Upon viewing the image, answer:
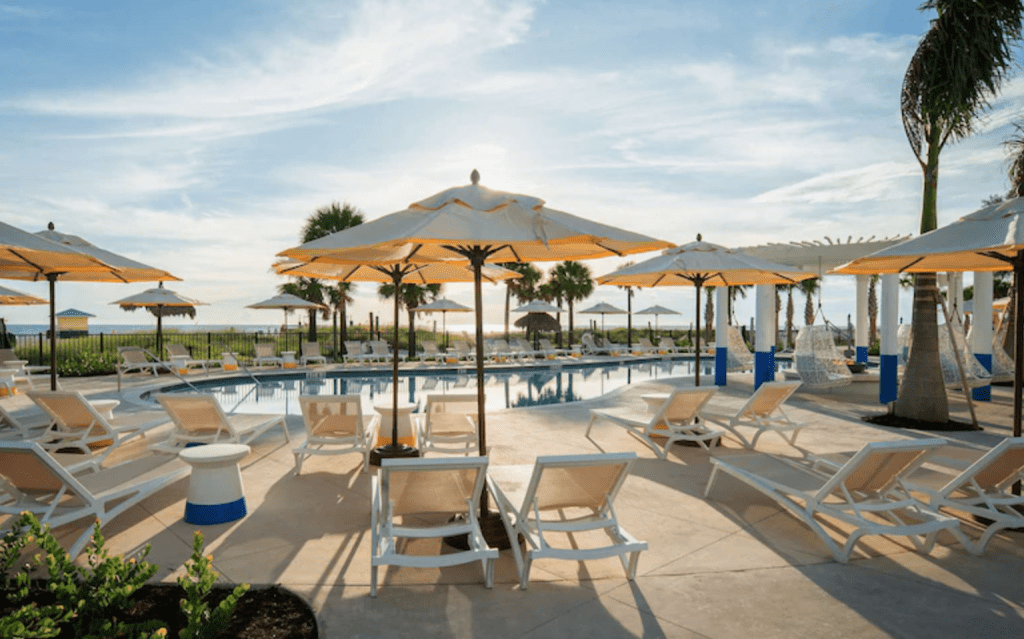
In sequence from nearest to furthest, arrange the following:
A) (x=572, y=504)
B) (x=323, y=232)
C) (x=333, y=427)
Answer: (x=572, y=504)
(x=333, y=427)
(x=323, y=232)

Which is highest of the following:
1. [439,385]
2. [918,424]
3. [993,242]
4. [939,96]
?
[939,96]

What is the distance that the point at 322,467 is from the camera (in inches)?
227

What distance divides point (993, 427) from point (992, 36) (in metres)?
5.36

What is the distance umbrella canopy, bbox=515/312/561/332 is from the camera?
25375 mm

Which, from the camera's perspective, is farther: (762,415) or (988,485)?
(762,415)

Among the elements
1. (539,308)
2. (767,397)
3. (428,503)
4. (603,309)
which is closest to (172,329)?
(539,308)

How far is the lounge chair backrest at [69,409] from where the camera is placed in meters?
5.71

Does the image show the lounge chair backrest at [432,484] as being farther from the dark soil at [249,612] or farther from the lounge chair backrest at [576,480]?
the dark soil at [249,612]

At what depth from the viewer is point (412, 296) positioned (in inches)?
974

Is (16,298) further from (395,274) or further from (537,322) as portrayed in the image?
(537,322)

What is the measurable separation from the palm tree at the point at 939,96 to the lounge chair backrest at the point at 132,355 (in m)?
17.1

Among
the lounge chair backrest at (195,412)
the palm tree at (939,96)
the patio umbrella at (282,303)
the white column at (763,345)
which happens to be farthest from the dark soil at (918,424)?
the patio umbrella at (282,303)

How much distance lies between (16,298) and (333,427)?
489 inches

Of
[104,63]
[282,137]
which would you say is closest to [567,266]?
Result: [282,137]
